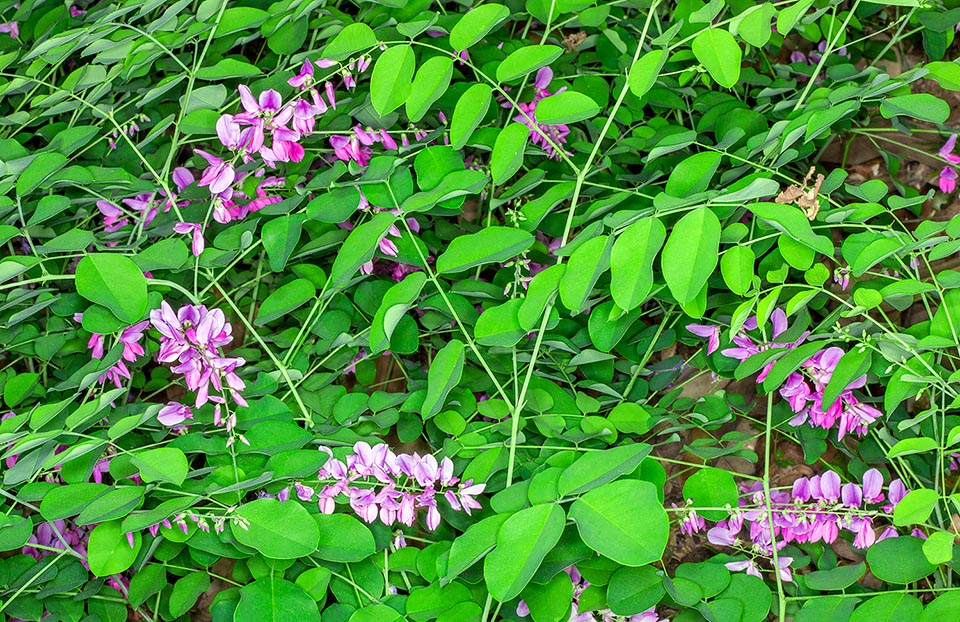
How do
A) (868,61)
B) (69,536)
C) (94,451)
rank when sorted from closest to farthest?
(94,451) < (69,536) < (868,61)

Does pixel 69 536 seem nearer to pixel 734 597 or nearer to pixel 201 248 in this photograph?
pixel 201 248

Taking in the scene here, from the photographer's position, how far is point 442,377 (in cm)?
110

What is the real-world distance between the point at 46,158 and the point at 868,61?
1.59 m

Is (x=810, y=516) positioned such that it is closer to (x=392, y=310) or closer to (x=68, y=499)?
(x=392, y=310)

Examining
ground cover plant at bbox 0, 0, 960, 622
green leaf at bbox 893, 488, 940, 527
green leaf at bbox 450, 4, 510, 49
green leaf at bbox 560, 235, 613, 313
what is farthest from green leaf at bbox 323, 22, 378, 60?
green leaf at bbox 893, 488, 940, 527

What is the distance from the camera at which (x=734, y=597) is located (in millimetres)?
1106

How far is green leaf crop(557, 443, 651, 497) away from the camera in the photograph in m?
0.94

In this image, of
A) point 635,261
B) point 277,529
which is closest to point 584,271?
point 635,261

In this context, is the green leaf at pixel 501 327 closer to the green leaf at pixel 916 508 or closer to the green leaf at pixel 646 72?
the green leaf at pixel 646 72

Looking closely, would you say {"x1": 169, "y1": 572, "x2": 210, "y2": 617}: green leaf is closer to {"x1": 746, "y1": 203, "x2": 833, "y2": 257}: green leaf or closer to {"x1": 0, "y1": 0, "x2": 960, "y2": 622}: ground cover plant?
{"x1": 0, "y1": 0, "x2": 960, "y2": 622}: ground cover plant

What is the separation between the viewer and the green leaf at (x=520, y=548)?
88 centimetres

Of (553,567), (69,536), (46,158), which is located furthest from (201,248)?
(553,567)

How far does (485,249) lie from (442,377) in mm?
195

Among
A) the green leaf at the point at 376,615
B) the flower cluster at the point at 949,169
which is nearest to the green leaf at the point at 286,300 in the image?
the green leaf at the point at 376,615
